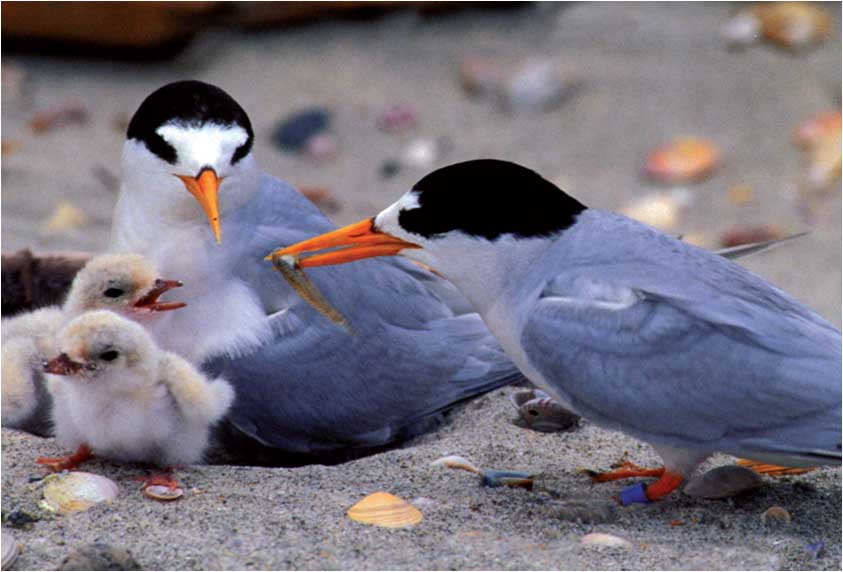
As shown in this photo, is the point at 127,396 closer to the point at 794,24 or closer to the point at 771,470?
the point at 771,470

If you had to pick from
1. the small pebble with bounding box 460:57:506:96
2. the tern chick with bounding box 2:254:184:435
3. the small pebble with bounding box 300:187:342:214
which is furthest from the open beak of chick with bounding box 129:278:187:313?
the small pebble with bounding box 460:57:506:96

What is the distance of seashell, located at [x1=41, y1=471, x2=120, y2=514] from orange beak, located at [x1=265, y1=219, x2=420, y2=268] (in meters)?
0.62

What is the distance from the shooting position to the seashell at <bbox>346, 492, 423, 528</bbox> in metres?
2.49

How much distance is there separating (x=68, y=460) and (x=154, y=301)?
0.39 m

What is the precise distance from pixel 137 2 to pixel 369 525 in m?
3.94

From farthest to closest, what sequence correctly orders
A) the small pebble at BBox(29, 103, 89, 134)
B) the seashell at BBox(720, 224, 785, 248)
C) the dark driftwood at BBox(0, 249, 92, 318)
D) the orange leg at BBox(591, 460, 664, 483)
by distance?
the small pebble at BBox(29, 103, 89, 134) < the seashell at BBox(720, 224, 785, 248) < the dark driftwood at BBox(0, 249, 92, 318) < the orange leg at BBox(591, 460, 664, 483)

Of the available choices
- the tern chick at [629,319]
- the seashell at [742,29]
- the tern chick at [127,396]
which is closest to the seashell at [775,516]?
the tern chick at [629,319]

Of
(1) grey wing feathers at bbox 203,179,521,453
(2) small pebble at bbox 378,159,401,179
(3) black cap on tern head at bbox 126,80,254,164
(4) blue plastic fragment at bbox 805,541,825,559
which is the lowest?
(4) blue plastic fragment at bbox 805,541,825,559

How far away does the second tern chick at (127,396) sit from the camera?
8.83 feet

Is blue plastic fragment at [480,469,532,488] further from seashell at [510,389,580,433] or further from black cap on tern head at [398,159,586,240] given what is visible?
black cap on tern head at [398,159,586,240]

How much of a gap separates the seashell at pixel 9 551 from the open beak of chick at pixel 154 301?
67 cm

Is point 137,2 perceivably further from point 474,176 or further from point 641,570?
point 641,570

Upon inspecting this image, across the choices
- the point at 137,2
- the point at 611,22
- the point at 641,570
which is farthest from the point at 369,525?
the point at 611,22

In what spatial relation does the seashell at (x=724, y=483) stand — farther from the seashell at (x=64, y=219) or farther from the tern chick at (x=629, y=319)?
the seashell at (x=64, y=219)
